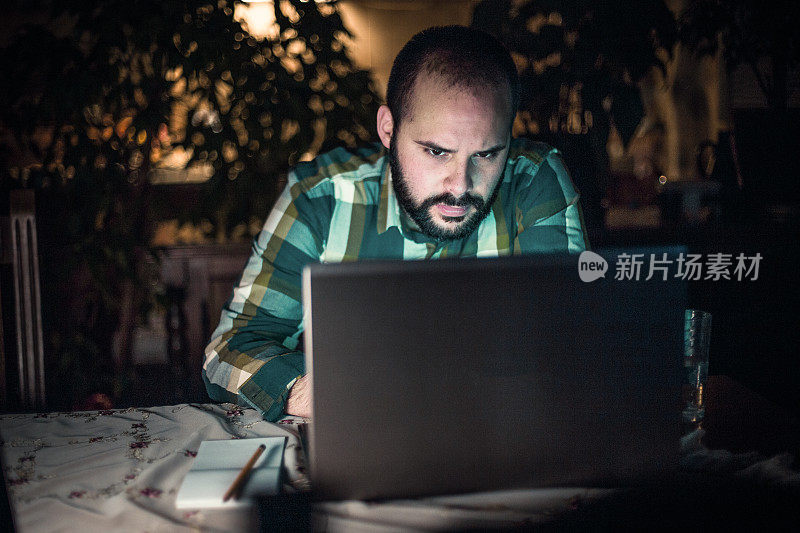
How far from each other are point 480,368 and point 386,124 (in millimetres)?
813

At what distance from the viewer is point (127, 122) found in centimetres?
203

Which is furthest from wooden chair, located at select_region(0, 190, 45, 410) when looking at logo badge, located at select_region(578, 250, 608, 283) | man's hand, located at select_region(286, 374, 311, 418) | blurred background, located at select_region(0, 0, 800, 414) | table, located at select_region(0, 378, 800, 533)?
logo badge, located at select_region(578, 250, 608, 283)

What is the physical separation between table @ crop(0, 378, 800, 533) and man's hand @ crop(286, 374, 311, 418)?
0.01 m

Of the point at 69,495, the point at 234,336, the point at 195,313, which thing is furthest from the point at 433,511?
the point at 195,313

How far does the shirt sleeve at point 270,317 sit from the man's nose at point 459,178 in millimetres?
309

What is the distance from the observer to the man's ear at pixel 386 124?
1224 mm

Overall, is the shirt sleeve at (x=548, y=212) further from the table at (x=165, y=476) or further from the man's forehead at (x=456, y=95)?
the table at (x=165, y=476)

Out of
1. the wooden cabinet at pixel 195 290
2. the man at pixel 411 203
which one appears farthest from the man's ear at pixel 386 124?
the wooden cabinet at pixel 195 290

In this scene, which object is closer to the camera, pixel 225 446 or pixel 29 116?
pixel 225 446

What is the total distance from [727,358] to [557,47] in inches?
45.4

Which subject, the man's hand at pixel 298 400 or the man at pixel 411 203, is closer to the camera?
the man's hand at pixel 298 400

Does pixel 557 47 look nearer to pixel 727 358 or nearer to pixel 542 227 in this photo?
pixel 542 227

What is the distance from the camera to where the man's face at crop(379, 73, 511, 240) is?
103 centimetres

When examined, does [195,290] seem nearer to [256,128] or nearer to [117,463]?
[256,128]
